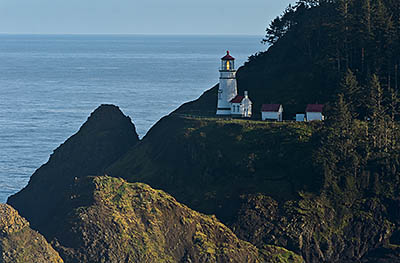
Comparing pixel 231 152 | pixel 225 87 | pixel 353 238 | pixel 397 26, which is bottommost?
pixel 353 238

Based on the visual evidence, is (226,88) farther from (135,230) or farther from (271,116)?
(135,230)

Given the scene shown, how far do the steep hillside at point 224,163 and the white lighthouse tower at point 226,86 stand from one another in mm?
6008

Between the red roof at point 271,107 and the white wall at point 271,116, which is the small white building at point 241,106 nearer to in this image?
the red roof at point 271,107

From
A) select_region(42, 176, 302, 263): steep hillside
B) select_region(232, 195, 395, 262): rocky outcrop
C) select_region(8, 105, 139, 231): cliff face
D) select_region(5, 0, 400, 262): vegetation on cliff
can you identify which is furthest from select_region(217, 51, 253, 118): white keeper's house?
select_region(42, 176, 302, 263): steep hillside

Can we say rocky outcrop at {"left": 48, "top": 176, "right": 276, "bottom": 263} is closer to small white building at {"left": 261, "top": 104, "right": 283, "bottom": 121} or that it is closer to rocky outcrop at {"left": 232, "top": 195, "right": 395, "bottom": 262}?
rocky outcrop at {"left": 232, "top": 195, "right": 395, "bottom": 262}

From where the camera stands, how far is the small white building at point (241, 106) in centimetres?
12888

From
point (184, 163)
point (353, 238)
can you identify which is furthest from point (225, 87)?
point (353, 238)

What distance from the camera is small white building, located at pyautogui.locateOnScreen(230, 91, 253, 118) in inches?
5074

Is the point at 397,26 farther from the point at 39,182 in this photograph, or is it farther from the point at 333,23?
the point at 39,182

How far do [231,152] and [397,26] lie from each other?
33.6 metres

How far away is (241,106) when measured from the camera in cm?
12888

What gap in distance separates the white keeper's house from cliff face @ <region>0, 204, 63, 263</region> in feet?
152

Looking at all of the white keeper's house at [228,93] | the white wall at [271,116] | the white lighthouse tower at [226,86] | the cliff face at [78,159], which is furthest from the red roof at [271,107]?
the cliff face at [78,159]

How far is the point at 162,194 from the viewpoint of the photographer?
10169 centimetres
